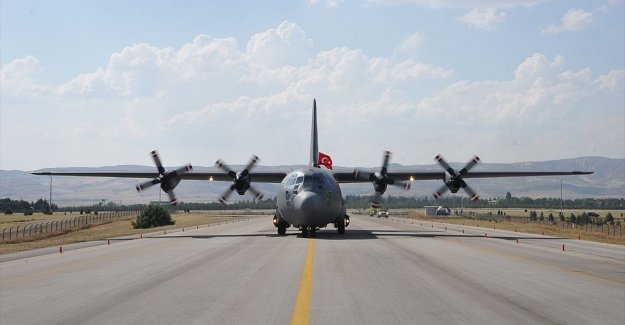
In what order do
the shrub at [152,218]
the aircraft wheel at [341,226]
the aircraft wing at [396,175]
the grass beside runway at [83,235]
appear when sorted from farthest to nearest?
the shrub at [152,218] → the aircraft wing at [396,175] → the aircraft wheel at [341,226] → the grass beside runway at [83,235]

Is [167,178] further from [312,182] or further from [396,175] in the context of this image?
[396,175]

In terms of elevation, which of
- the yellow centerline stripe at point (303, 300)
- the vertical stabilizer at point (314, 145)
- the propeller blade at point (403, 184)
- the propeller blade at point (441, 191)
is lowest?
the yellow centerline stripe at point (303, 300)

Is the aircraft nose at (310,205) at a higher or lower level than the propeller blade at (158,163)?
lower

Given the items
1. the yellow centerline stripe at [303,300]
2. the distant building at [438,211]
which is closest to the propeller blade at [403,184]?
the yellow centerline stripe at [303,300]

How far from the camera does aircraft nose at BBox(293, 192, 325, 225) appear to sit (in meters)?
32.4

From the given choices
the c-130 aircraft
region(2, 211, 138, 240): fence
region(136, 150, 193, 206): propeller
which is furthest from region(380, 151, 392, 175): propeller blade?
region(2, 211, 138, 240): fence

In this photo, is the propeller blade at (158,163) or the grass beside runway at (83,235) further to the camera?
the propeller blade at (158,163)

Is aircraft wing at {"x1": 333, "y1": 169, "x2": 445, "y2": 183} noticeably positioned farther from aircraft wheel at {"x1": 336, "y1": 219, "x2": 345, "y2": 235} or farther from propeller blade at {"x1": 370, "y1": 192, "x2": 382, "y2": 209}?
aircraft wheel at {"x1": 336, "y1": 219, "x2": 345, "y2": 235}

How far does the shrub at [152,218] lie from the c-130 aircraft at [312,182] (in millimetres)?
26425

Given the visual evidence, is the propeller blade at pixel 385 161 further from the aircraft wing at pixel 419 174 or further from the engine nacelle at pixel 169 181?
the engine nacelle at pixel 169 181

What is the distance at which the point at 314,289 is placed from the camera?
1378 centimetres

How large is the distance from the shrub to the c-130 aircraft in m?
26.4

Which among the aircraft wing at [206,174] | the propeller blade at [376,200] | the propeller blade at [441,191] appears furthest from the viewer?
the aircraft wing at [206,174]

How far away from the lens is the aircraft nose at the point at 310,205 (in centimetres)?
3244
